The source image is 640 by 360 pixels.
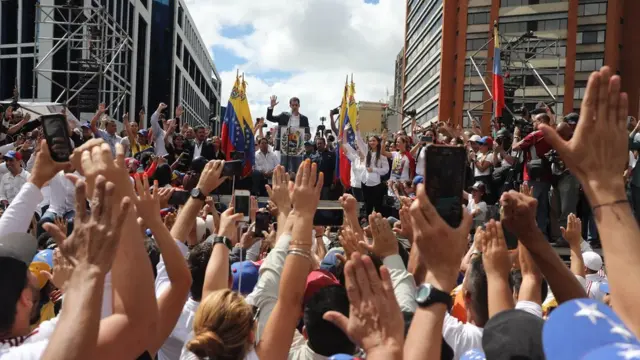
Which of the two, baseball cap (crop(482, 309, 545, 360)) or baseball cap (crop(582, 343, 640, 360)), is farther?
baseball cap (crop(482, 309, 545, 360))

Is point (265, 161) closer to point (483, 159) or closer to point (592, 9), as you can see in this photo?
point (483, 159)

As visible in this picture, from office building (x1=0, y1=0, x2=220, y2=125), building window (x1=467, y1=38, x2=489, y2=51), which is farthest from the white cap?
building window (x1=467, y1=38, x2=489, y2=51)

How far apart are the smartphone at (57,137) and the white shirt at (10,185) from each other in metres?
6.79

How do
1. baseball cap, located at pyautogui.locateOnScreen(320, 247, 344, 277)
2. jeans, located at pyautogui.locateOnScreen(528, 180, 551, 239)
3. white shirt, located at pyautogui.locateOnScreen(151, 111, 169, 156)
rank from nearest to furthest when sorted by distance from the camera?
1. baseball cap, located at pyautogui.locateOnScreen(320, 247, 344, 277)
2. jeans, located at pyautogui.locateOnScreen(528, 180, 551, 239)
3. white shirt, located at pyautogui.locateOnScreen(151, 111, 169, 156)

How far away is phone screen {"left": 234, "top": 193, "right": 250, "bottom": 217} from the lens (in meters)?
4.37

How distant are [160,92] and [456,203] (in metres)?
48.7

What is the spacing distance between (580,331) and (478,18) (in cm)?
5572

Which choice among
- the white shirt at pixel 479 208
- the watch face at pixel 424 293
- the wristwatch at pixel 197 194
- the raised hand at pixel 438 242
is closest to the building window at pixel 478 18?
the white shirt at pixel 479 208

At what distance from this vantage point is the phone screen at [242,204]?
4.37 meters

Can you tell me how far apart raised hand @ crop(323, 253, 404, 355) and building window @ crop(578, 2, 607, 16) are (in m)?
55.2

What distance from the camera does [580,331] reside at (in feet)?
3.93

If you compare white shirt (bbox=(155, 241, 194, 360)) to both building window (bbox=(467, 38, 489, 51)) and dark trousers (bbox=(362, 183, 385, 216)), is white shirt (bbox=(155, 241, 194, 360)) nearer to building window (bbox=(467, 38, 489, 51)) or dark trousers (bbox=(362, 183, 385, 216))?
dark trousers (bbox=(362, 183, 385, 216))

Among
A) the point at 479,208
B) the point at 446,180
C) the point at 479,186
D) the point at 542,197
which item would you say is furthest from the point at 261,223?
the point at 479,186

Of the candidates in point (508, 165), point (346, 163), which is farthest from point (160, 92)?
point (508, 165)
